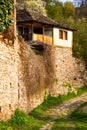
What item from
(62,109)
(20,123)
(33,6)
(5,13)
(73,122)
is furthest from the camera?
(33,6)

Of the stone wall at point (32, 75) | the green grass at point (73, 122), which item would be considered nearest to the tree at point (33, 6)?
the stone wall at point (32, 75)

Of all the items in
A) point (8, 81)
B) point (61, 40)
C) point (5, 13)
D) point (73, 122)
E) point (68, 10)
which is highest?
point (5, 13)

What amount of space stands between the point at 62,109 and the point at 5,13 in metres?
12.2

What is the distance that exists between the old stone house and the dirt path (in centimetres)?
720

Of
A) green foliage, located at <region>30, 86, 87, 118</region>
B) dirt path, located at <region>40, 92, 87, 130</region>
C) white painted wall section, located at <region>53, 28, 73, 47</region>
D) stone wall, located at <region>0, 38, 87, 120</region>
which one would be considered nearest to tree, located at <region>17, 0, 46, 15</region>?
white painted wall section, located at <region>53, 28, 73, 47</region>

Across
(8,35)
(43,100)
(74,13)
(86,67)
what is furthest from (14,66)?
(74,13)

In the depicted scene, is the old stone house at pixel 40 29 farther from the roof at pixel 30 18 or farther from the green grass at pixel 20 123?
the green grass at pixel 20 123

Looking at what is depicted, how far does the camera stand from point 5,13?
20672 mm

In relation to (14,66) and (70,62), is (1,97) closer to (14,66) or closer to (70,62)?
(14,66)

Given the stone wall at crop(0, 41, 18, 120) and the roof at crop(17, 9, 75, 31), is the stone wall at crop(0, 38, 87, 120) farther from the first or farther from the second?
the roof at crop(17, 9, 75, 31)

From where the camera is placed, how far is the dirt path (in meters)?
24.3

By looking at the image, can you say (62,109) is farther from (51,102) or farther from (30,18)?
(30,18)

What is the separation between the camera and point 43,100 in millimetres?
32438

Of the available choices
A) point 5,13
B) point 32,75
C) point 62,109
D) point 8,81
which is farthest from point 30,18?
point 5,13
